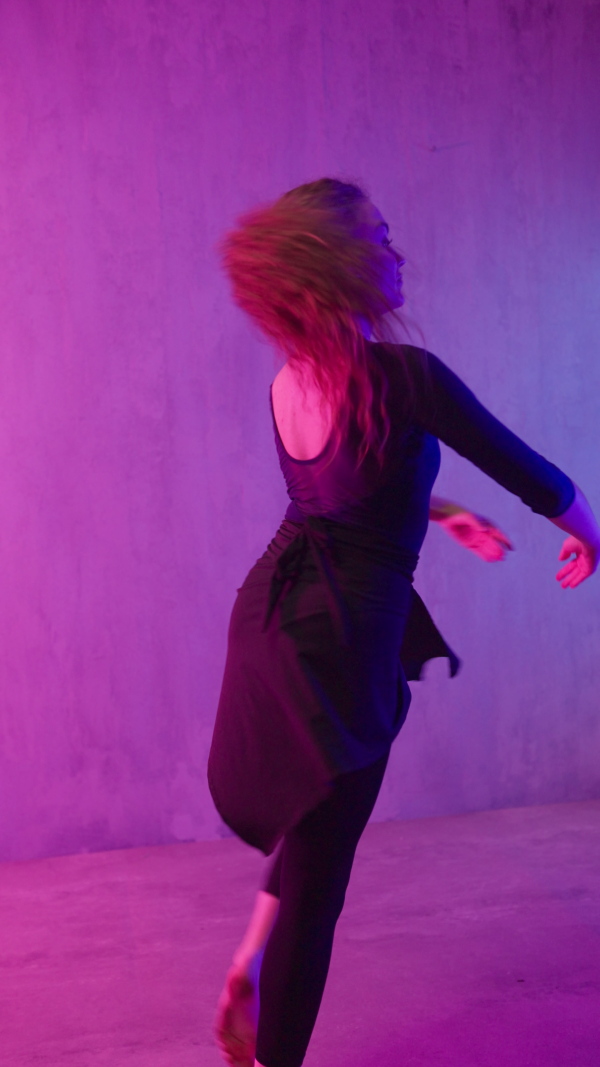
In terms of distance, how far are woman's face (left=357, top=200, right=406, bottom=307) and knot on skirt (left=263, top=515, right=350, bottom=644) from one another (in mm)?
304

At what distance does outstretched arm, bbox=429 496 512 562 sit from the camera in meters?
1.32

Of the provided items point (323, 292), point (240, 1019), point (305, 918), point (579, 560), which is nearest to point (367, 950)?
point (240, 1019)

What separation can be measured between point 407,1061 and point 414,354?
119cm

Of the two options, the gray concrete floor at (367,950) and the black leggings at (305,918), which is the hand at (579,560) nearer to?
the black leggings at (305,918)

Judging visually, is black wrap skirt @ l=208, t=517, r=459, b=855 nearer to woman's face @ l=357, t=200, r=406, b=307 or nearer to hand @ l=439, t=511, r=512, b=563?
hand @ l=439, t=511, r=512, b=563

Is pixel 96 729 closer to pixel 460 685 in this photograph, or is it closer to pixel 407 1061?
pixel 460 685

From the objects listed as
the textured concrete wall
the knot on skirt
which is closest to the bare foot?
the knot on skirt

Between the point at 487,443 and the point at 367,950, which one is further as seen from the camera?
the point at 367,950

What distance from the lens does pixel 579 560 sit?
136 centimetres

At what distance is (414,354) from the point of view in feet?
3.74

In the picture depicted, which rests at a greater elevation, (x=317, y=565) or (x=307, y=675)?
(x=317, y=565)

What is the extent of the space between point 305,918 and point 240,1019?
0.71 ft

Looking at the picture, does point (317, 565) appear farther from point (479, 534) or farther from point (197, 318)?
point (197, 318)

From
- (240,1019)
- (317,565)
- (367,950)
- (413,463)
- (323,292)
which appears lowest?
(367,950)
